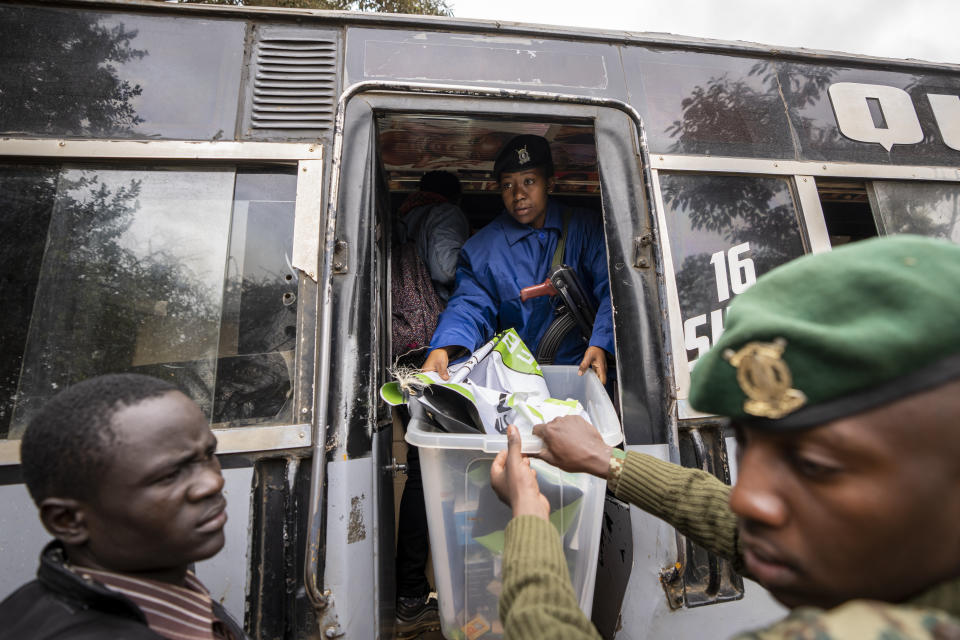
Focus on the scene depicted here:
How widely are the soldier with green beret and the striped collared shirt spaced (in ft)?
3.17

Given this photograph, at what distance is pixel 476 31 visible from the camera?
212 cm

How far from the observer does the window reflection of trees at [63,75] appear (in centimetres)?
177

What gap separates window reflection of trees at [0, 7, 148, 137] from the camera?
177 cm

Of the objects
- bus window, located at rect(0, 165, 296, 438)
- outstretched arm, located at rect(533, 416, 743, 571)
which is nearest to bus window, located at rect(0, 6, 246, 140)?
bus window, located at rect(0, 165, 296, 438)

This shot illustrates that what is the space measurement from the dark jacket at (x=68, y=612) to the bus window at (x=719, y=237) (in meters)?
1.81

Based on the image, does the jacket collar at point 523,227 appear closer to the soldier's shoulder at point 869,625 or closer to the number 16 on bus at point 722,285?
the number 16 on bus at point 722,285

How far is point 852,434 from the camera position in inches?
22.8

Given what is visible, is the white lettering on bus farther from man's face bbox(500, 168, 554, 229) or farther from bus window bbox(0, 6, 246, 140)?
bus window bbox(0, 6, 246, 140)

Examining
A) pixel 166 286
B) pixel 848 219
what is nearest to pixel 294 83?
pixel 166 286

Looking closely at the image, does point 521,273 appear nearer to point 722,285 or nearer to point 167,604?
point 722,285

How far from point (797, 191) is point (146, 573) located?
8.41ft

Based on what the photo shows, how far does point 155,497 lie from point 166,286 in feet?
3.46

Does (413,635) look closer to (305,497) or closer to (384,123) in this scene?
(305,497)

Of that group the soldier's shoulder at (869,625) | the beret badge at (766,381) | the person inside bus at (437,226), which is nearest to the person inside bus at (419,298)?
the person inside bus at (437,226)
